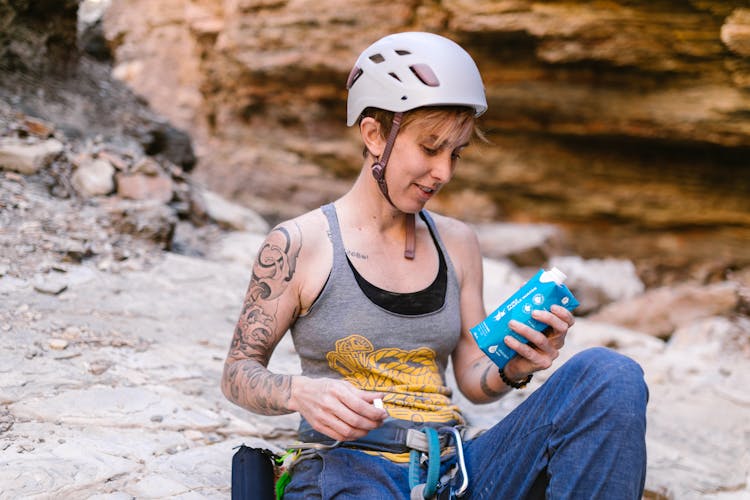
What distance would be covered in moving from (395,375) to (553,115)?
6771 mm

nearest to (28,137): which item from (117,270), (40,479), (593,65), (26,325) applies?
(117,270)

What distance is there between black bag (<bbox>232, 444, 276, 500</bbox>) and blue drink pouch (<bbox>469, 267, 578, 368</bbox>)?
0.73 meters

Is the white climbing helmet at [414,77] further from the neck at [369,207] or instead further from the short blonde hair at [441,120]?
the neck at [369,207]

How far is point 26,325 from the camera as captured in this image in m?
3.13

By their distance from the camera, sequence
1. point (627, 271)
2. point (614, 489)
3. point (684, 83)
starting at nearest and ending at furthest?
point (614, 489), point (684, 83), point (627, 271)

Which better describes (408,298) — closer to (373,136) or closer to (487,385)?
(487,385)

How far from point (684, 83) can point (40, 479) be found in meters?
7.08

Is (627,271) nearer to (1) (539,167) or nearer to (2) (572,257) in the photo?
(2) (572,257)

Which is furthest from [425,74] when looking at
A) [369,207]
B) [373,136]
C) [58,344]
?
[58,344]

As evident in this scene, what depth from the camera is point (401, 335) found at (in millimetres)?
2104

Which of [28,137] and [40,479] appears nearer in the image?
[40,479]

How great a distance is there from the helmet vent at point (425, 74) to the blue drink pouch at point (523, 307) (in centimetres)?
66

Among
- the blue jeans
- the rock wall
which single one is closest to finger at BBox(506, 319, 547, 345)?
the blue jeans

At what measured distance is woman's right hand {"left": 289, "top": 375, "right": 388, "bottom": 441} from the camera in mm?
1668
